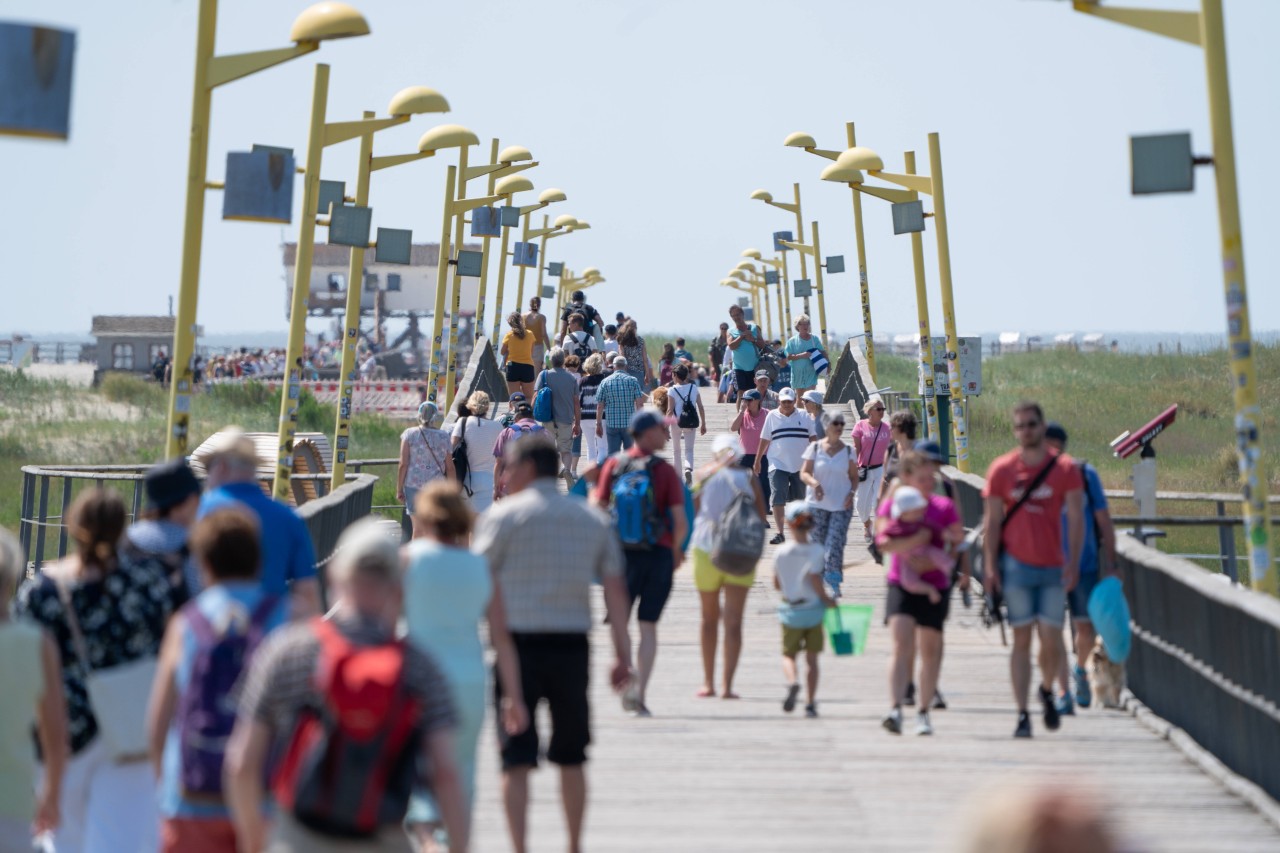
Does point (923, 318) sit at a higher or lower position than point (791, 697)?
higher

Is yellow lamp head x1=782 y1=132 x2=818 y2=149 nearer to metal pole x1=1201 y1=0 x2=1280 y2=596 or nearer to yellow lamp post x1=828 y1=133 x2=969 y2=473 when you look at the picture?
yellow lamp post x1=828 y1=133 x2=969 y2=473

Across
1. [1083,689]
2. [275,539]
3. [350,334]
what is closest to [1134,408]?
[350,334]

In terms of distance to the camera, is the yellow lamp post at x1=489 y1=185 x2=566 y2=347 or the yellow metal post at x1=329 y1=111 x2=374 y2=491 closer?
the yellow metal post at x1=329 y1=111 x2=374 y2=491

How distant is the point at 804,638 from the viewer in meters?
12.2

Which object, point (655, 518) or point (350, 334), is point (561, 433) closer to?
Answer: point (350, 334)

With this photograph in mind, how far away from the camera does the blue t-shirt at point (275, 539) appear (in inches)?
328

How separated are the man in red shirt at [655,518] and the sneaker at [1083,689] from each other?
9.16 feet

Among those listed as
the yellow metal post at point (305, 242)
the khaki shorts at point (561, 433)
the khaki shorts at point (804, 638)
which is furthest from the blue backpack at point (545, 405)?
the khaki shorts at point (804, 638)

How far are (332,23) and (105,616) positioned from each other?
288 inches

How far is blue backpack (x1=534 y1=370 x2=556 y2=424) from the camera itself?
71.6ft

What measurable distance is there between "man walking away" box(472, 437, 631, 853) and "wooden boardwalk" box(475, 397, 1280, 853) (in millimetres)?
994

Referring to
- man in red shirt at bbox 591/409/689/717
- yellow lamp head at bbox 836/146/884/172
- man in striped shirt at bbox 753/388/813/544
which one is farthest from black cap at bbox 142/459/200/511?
yellow lamp head at bbox 836/146/884/172

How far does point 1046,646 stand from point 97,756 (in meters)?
6.00

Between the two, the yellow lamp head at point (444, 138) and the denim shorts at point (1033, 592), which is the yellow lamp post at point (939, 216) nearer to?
the yellow lamp head at point (444, 138)
